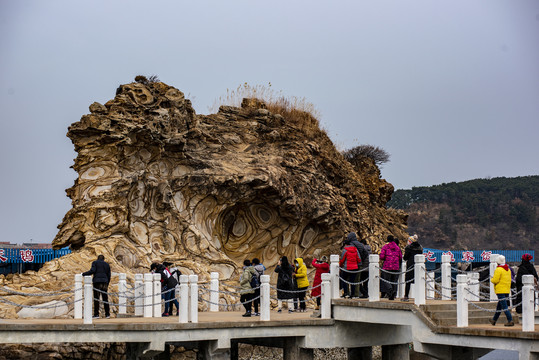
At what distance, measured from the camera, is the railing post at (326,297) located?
68.9 ft

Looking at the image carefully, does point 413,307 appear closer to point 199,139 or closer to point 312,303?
point 312,303

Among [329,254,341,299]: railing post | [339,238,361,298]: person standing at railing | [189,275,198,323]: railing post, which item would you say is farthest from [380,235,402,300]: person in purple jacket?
[189,275,198,323]: railing post

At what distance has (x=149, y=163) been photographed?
28891 millimetres

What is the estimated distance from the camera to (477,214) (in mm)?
105375

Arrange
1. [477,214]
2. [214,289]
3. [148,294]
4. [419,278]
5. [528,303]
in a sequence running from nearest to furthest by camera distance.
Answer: [528,303]
[419,278]
[148,294]
[214,289]
[477,214]

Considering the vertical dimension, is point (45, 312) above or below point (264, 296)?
below

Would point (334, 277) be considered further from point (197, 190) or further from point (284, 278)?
point (197, 190)

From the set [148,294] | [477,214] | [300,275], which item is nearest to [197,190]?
[300,275]

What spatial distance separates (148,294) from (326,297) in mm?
4697

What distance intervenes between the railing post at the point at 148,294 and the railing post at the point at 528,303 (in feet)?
30.0

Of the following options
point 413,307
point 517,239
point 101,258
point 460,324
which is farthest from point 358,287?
point 517,239

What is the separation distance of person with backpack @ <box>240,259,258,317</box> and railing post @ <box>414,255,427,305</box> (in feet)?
14.8

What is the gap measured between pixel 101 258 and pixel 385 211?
69.9 feet

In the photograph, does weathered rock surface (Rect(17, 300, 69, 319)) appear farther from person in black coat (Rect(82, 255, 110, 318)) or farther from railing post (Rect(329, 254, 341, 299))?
railing post (Rect(329, 254, 341, 299))
